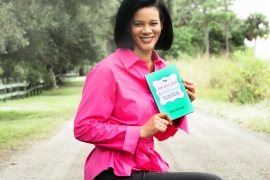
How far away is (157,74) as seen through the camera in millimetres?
2357

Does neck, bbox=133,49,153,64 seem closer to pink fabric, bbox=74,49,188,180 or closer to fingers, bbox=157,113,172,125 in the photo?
pink fabric, bbox=74,49,188,180

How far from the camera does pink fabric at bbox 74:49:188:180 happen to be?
2217mm

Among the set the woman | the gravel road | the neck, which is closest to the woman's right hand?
the woman

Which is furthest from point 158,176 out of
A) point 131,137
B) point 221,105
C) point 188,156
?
point 221,105

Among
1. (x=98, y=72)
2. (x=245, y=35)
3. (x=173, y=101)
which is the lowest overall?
(x=245, y=35)

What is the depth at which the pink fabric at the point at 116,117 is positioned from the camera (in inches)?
87.3

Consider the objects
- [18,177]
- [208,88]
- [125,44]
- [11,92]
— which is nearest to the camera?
[125,44]

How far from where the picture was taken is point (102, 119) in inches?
88.1

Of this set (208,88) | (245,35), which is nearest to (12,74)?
(208,88)

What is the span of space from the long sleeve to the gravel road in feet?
14.4

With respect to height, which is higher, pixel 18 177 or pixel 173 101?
pixel 173 101

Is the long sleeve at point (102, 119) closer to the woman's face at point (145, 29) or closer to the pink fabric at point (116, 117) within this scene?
the pink fabric at point (116, 117)

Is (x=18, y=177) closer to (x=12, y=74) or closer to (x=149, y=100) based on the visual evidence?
(x=149, y=100)

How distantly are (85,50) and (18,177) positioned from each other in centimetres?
2912
